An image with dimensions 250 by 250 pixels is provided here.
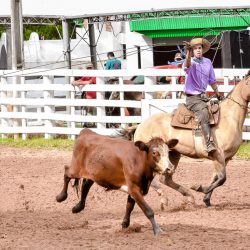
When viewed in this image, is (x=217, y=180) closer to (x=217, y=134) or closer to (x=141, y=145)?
(x=217, y=134)

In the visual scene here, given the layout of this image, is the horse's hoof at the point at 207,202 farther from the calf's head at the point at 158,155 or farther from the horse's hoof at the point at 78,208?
the calf's head at the point at 158,155

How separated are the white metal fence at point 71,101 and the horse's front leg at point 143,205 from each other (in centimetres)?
809

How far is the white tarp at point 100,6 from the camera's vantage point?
929 inches

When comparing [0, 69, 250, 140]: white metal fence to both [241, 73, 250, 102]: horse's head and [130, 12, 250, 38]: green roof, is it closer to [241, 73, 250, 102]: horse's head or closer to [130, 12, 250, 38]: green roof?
[241, 73, 250, 102]: horse's head

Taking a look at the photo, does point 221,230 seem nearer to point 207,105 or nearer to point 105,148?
point 105,148

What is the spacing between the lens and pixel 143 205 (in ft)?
31.6

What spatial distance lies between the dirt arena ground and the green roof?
11848mm

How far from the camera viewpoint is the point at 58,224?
10984mm

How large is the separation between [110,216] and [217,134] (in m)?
1.97

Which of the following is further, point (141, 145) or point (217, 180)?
point (217, 180)

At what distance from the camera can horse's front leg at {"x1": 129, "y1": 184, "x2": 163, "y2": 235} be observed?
378 inches

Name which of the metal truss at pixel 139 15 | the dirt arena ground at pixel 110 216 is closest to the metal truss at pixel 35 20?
the metal truss at pixel 139 15

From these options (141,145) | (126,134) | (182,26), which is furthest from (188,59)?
(182,26)

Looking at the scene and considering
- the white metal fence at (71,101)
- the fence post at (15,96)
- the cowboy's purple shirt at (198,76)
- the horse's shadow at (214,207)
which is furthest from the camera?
the fence post at (15,96)
